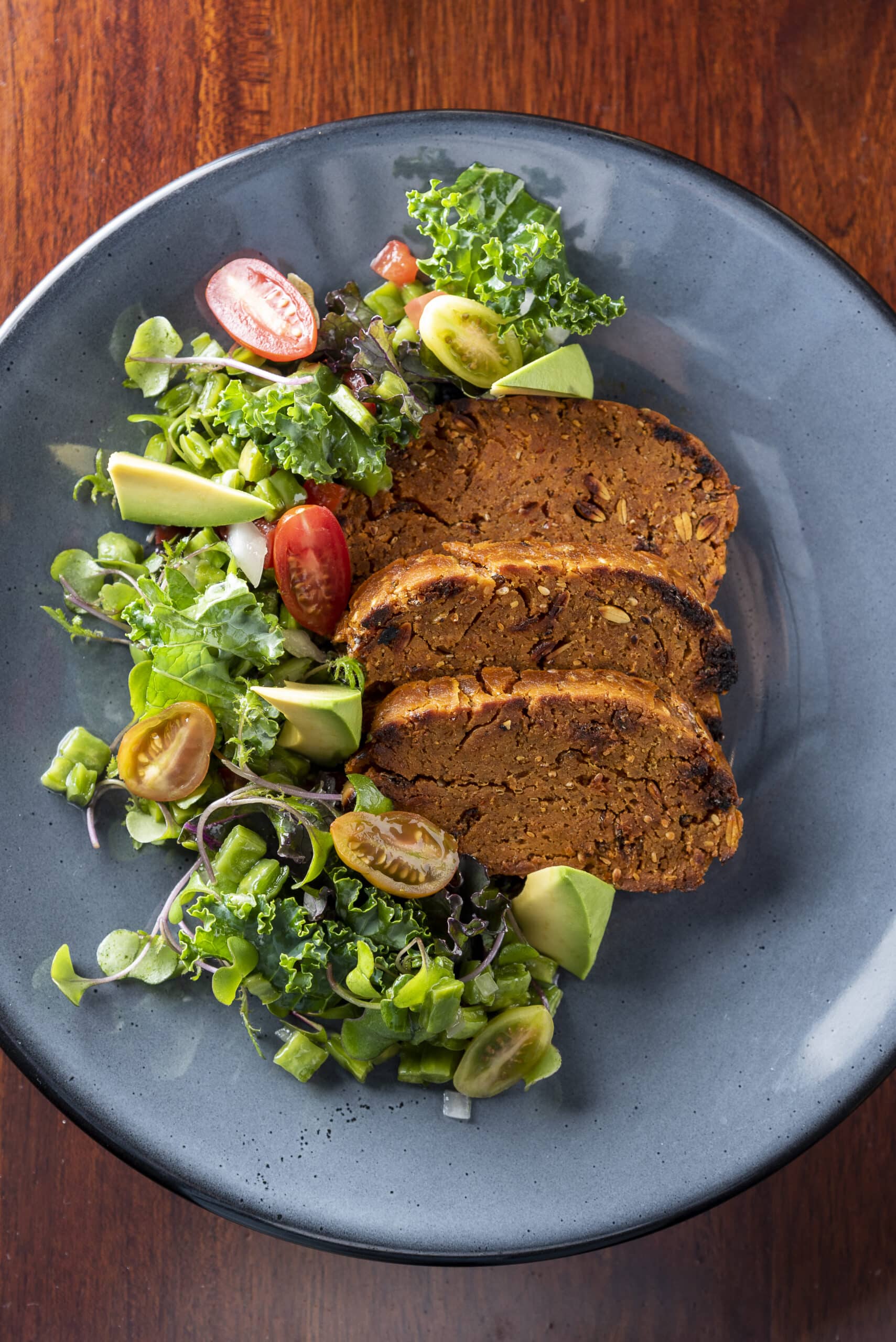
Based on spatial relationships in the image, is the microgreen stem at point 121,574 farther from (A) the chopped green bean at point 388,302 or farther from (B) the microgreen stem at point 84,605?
(A) the chopped green bean at point 388,302

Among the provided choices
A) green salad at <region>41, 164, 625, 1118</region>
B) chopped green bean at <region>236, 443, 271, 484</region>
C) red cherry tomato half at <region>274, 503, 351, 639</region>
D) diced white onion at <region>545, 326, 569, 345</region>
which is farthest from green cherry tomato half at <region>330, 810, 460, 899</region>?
diced white onion at <region>545, 326, 569, 345</region>

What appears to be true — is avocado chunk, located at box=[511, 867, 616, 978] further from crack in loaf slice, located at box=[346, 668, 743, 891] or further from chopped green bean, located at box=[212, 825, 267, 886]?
chopped green bean, located at box=[212, 825, 267, 886]

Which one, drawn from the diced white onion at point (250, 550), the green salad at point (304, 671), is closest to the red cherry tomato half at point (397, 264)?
the green salad at point (304, 671)

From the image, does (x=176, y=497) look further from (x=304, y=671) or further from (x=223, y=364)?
(x=304, y=671)

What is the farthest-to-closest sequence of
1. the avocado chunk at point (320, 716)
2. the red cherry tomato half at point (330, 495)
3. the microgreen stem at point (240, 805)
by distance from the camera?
the red cherry tomato half at point (330, 495) < the microgreen stem at point (240, 805) < the avocado chunk at point (320, 716)

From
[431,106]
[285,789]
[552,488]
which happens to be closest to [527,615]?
[552,488]

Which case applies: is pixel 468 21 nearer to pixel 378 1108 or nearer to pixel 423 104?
pixel 423 104
